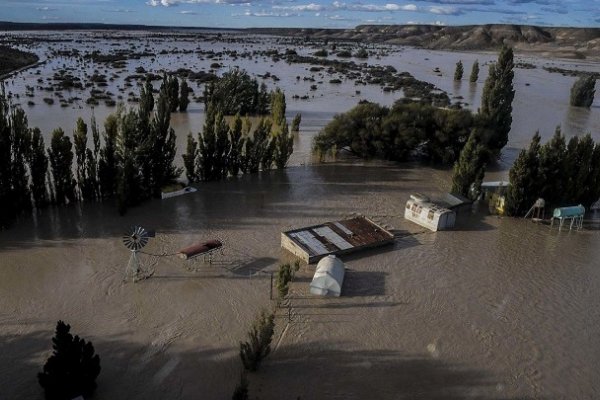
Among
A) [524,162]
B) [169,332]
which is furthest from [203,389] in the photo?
[524,162]

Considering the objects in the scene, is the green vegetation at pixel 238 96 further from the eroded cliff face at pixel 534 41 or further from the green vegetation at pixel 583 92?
the eroded cliff face at pixel 534 41

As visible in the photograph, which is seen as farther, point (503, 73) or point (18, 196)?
point (503, 73)

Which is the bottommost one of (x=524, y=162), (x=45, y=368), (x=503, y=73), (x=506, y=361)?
(x=506, y=361)

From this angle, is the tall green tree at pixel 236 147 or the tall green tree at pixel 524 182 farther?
the tall green tree at pixel 236 147

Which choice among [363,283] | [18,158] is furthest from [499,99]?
[18,158]

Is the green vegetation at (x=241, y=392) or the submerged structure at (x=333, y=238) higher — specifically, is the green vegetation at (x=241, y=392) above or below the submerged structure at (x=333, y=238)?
below

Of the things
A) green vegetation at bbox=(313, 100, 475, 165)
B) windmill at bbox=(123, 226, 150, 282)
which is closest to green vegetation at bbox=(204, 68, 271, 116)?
green vegetation at bbox=(313, 100, 475, 165)

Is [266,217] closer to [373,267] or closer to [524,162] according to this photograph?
[373,267]

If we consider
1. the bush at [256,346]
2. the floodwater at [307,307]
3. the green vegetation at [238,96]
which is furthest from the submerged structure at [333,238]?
the green vegetation at [238,96]
